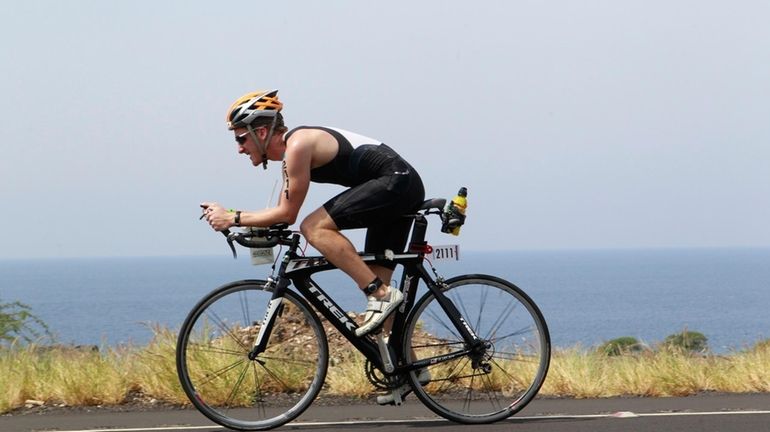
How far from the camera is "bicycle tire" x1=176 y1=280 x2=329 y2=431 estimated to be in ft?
23.7

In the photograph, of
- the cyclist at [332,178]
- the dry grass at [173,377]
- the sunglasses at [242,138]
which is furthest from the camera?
the dry grass at [173,377]

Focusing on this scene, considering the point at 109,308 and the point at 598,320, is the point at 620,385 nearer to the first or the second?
the point at 598,320

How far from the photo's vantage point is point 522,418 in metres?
7.59

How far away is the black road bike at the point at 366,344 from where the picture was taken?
7.24 m

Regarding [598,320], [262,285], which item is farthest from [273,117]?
[598,320]

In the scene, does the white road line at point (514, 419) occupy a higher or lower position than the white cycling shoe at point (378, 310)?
lower

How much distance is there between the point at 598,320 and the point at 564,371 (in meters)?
89.3

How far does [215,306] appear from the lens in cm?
721

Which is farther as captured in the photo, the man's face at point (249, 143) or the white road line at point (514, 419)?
the white road line at point (514, 419)

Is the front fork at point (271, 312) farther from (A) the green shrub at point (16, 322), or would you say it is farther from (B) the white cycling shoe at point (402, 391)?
(A) the green shrub at point (16, 322)

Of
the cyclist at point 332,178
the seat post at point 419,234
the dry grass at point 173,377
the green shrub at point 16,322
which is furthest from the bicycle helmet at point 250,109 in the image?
the green shrub at point 16,322

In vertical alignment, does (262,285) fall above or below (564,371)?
above

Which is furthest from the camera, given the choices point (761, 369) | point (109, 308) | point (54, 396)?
point (109, 308)

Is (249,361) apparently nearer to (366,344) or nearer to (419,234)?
(366,344)
